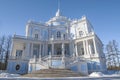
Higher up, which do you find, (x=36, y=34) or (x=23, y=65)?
(x=36, y=34)

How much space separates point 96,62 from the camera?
915 inches

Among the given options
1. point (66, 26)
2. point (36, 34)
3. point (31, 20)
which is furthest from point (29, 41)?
point (66, 26)

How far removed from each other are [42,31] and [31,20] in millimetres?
4323

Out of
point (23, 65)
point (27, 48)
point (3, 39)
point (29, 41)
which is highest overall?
point (3, 39)

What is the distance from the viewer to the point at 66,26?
3428 cm

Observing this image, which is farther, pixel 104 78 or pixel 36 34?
pixel 36 34

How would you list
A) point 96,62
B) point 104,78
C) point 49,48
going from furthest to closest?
point 49,48, point 96,62, point 104,78

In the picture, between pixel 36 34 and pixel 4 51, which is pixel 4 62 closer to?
pixel 4 51

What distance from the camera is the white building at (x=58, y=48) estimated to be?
2145 centimetres

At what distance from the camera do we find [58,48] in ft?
105

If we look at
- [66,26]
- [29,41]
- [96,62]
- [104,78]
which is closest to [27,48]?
[29,41]

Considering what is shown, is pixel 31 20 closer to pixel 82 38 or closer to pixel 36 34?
pixel 36 34

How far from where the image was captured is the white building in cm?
2145

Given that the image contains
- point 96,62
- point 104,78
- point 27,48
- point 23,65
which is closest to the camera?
point 104,78
